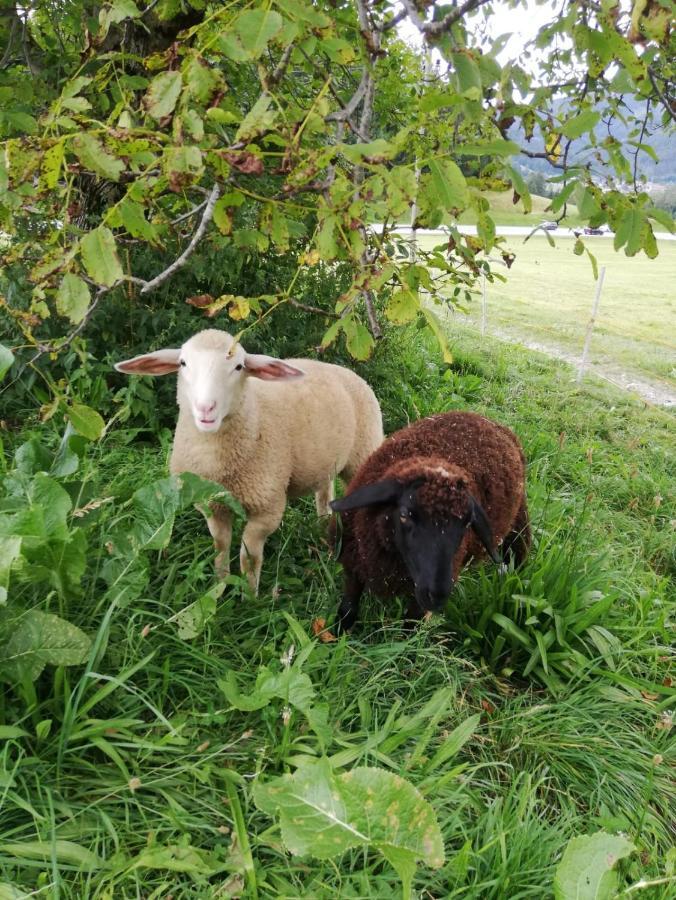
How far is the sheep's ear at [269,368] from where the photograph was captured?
8.10 ft

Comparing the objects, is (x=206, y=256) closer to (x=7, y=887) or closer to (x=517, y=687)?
(x=517, y=687)

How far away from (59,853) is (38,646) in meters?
0.46

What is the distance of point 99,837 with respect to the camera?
144 cm

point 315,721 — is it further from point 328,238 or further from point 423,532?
point 328,238

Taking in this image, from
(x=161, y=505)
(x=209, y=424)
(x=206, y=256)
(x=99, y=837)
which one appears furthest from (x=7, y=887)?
(x=206, y=256)

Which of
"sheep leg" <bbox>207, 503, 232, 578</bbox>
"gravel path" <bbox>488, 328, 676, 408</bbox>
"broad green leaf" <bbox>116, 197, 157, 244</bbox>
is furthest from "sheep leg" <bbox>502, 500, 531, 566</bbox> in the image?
"gravel path" <bbox>488, 328, 676, 408</bbox>

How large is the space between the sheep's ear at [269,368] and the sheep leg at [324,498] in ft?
2.83

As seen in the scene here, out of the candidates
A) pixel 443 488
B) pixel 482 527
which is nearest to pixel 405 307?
pixel 443 488

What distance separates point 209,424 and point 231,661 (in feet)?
2.65

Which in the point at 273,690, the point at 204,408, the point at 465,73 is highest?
the point at 465,73

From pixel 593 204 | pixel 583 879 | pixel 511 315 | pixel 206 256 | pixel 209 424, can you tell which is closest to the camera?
pixel 583 879

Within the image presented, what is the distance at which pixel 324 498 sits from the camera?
335 centimetres

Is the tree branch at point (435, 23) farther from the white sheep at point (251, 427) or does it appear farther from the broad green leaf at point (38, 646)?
the broad green leaf at point (38, 646)

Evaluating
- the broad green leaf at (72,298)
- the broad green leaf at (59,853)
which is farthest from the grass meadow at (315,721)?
the broad green leaf at (72,298)
